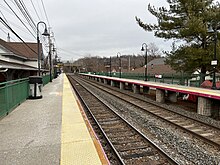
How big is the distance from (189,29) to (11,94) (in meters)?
13.3

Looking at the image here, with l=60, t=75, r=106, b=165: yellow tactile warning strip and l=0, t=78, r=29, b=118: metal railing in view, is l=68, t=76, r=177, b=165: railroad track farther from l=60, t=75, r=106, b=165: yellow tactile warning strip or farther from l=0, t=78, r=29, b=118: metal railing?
l=0, t=78, r=29, b=118: metal railing

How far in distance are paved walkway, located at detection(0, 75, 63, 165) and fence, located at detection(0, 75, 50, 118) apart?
1.29ft

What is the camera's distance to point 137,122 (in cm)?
861

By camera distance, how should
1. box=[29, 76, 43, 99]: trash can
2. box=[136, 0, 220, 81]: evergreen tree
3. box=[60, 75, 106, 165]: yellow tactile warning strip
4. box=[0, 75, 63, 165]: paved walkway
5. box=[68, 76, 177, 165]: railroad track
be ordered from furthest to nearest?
1. box=[136, 0, 220, 81]: evergreen tree
2. box=[29, 76, 43, 99]: trash can
3. box=[68, 76, 177, 165]: railroad track
4. box=[0, 75, 63, 165]: paved walkway
5. box=[60, 75, 106, 165]: yellow tactile warning strip

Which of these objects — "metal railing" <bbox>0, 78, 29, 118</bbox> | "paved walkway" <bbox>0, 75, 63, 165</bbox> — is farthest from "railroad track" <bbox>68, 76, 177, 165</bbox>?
"metal railing" <bbox>0, 78, 29, 118</bbox>

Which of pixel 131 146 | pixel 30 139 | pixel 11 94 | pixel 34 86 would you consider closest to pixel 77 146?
pixel 30 139

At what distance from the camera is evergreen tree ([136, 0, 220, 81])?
53.1 ft

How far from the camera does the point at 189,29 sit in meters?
16.0

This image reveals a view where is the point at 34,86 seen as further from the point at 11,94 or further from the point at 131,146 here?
the point at 131,146

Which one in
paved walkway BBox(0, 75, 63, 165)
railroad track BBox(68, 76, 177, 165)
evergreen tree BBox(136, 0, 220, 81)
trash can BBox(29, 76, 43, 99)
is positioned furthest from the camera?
evergreen tree BBox(136, 0, 220, 81)

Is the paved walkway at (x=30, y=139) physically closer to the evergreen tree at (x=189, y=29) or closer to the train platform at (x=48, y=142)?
the train platform at (x=48, y=142)

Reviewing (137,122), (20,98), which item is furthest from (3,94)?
(137,122)

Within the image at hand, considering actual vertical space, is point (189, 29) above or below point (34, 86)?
above

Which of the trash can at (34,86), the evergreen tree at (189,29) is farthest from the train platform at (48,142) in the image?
the evergreen tree at (189,29)
